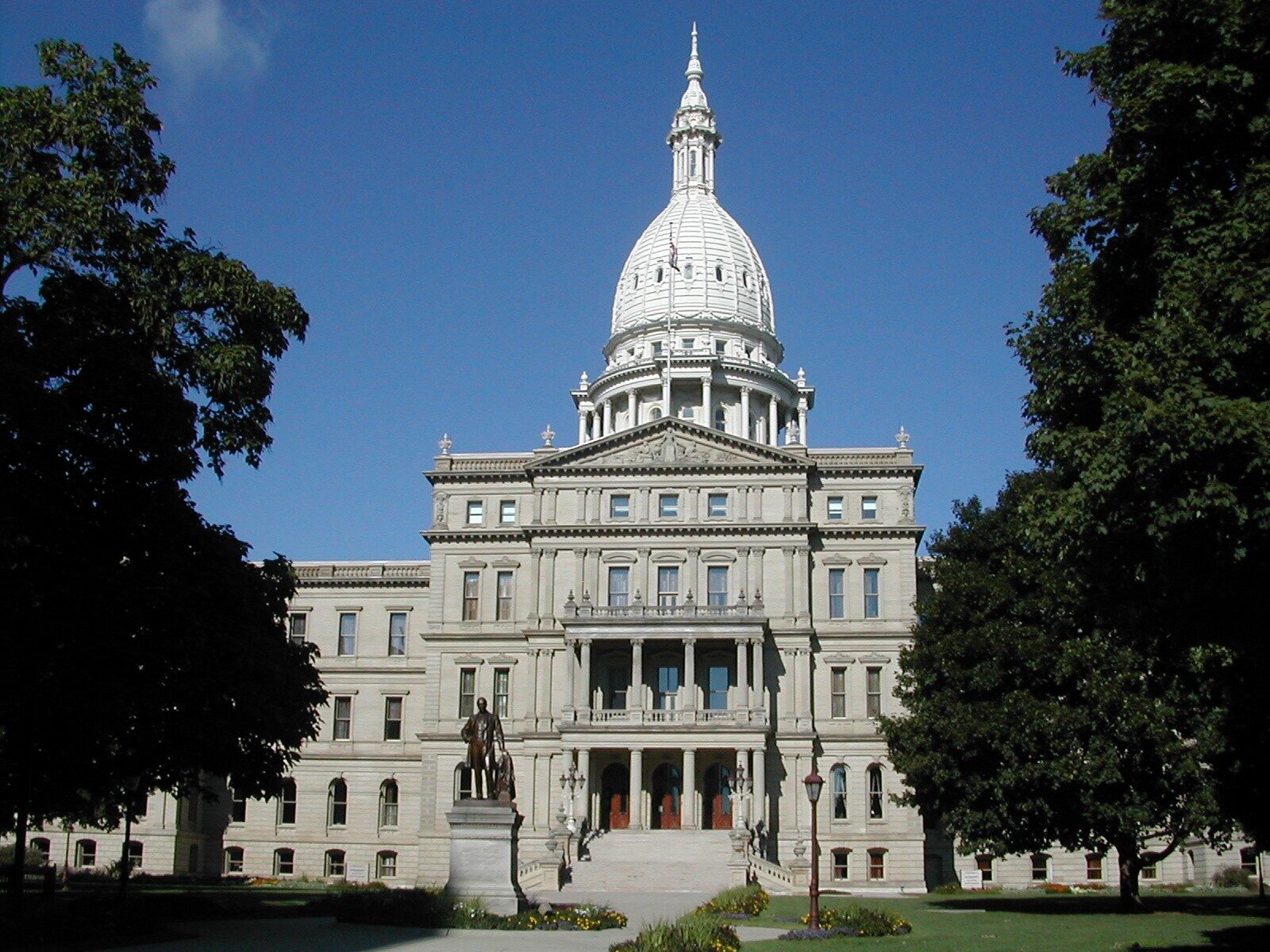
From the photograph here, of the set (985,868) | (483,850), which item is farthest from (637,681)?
(483,850)

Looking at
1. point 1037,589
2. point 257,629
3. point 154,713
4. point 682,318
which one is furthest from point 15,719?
point 682,318

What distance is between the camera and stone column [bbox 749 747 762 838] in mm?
65312

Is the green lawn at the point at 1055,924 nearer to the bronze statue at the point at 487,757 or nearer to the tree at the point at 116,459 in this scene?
the bronze statue at the point at 487,757

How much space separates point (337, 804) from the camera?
251 feet

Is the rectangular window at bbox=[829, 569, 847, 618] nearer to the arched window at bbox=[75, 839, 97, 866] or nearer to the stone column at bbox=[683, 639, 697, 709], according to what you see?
the stone column at bbox=[683, 639, 697, 709]

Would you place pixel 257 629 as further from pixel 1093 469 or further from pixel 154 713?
pixel 1093 469

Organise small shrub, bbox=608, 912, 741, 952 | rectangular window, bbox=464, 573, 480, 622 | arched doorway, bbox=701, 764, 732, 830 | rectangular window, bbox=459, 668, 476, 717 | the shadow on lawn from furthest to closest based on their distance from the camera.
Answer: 1. rectangular window, bbox=464, 573, 480, 622
2. rectangular window, bbox=459, 668, 476, 717
3. arched doorway, bbox=701, 764, 732, 830
4. the shadow on lawn
5. small shrub, bbox=608, 912, 741, 952

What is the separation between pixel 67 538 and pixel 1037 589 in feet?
99.4

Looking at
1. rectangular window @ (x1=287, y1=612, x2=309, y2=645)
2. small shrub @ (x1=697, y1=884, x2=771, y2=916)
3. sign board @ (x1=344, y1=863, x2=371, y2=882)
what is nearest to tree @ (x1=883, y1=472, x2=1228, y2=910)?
small shrub @ (x1=697, y1=884, x2=771, y2=916)

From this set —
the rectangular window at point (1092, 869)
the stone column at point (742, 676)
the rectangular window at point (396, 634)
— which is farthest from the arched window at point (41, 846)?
the rectangular window at point (1092, 869)

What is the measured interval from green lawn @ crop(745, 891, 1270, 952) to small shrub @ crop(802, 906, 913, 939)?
1.45 feet

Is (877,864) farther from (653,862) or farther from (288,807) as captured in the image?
(288,807)

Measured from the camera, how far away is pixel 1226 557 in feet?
67.7

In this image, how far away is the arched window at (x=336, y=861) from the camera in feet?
247
